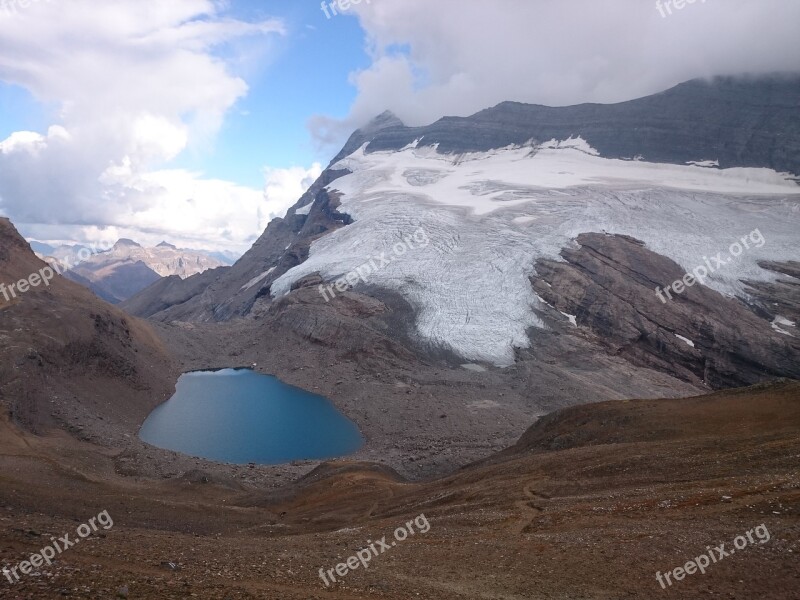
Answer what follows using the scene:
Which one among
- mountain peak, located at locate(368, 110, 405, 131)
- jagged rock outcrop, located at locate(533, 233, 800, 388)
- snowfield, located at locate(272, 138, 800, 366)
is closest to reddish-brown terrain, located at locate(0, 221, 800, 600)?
snowfield, located at locate(272, 138, 800, 366)

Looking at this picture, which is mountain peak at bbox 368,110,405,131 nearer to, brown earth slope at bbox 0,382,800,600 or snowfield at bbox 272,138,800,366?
snowfield at bbox 272,138,800,366

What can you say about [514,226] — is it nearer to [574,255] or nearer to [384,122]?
[574,255]

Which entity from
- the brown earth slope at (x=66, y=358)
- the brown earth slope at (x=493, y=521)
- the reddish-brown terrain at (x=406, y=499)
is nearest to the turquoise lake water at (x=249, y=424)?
the reddish-brown terrain at (x=406, y=499)

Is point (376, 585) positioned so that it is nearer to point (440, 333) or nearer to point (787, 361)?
point (440, 333)

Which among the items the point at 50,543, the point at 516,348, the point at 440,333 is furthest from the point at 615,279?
the point at 50,543

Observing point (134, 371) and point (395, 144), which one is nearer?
point (134, 371)

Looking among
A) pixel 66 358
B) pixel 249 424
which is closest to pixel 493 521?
pixel 249 424

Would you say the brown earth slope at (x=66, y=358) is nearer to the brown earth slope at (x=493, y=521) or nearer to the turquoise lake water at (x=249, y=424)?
the turquoise lake water at (x=249, y=424)
